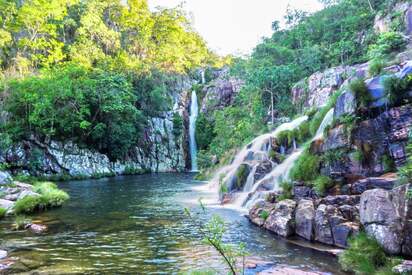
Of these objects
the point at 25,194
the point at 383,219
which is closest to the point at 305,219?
the point at 383,219

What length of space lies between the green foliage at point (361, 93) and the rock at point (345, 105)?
0.17 metres

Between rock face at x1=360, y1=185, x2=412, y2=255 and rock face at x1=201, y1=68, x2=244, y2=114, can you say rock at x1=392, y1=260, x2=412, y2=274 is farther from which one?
rock face at x1=201, y1=68, x2=244, y2=114

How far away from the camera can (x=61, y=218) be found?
14.9 metres

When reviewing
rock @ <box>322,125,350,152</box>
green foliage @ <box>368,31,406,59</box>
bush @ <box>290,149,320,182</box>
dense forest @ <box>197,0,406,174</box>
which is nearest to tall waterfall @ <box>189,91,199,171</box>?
dense forest @ <box>197,0,406,174</box>

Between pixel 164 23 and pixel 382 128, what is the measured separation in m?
53.9

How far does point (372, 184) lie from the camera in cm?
1050

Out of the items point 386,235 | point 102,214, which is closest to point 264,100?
point 102,214

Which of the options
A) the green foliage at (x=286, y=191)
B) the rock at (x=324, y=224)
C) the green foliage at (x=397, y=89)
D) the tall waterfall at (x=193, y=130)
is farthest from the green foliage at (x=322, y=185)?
the tall waterfall at (x=193, y=130)

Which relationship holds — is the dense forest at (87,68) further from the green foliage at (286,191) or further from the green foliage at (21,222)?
the green foliage at (286,191)

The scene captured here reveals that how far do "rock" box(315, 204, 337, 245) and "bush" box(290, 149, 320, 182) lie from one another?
9.08ft

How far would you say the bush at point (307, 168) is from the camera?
44.1 feet

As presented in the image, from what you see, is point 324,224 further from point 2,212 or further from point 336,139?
point 2,212

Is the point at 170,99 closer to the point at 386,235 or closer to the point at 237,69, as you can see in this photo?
the point at 237,69

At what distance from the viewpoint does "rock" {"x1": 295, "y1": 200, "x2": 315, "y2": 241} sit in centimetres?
1079
